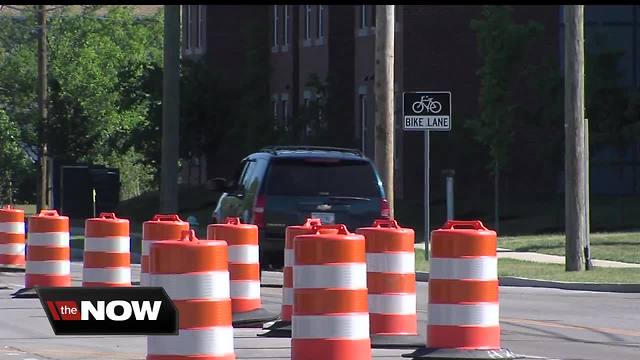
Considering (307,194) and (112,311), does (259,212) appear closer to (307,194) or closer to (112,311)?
(307,194)

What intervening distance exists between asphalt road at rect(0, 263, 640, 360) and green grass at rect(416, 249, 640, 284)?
2.57m

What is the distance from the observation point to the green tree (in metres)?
38.5

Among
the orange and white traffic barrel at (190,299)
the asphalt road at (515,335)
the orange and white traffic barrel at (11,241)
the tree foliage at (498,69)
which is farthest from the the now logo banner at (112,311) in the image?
the tree foliage at (498,69)

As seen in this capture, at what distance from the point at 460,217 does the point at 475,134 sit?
7.22ft

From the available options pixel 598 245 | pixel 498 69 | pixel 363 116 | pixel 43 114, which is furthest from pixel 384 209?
pixel 43 114

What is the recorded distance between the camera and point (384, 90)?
27172mm

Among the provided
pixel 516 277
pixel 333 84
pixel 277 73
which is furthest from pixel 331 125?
pixel 516 277

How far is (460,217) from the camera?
134 ft

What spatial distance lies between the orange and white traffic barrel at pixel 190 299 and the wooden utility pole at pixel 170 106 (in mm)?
20935

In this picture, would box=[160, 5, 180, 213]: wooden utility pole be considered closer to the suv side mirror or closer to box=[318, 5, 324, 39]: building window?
the suv side mirror

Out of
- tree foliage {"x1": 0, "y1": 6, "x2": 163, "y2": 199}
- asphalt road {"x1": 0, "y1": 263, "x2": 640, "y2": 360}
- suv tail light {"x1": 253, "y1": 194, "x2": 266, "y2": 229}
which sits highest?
tree foliage {"x1": 0, "y1": 6, "x2": 163, "y2": 199}

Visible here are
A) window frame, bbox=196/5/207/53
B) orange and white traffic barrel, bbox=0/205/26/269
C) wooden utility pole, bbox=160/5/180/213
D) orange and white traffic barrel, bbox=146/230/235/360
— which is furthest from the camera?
window frame, bbox=196/5/207/53

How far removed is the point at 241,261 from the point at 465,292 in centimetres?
383

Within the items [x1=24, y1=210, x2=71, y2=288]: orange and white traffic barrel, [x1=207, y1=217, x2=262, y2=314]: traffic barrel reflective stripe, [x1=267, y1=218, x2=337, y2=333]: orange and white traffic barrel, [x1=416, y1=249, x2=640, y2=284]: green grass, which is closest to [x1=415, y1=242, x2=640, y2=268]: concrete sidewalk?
[x1=416, y1=249, x2=640, y2=284]: green grass
